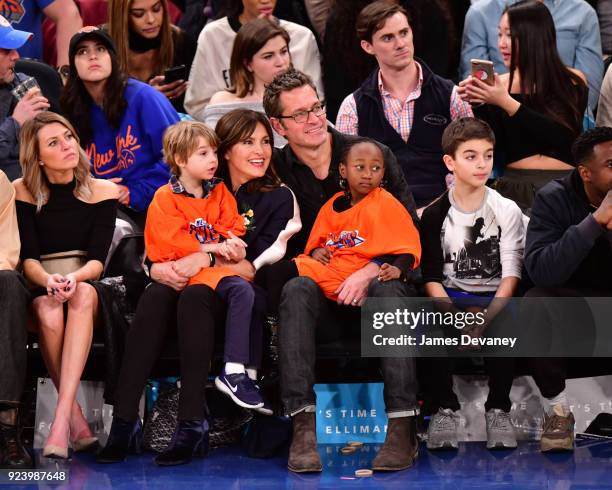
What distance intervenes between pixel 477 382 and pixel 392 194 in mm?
844

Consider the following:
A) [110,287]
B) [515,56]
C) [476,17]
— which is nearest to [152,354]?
[110,287]

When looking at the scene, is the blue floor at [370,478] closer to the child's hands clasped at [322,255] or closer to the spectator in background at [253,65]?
the child's hands clasped at [322,255]

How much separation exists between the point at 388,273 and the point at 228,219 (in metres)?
0.72

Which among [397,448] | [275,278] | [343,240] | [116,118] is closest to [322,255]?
[343,240]

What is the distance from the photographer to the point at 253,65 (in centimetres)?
597

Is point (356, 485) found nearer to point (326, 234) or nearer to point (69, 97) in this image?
point (326, 234)

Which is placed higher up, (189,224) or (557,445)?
(189,224)

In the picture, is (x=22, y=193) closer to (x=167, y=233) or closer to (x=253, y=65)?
(x=167, y=233)

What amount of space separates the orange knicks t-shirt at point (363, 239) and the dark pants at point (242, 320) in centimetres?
25

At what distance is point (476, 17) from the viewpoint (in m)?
6.39

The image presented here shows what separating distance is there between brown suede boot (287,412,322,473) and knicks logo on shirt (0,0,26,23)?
3.09 meters

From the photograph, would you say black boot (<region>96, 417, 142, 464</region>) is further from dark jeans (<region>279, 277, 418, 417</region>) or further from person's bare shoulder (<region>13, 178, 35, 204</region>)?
person's bare shoulder (<region>13, 178, 35, 204</region>)

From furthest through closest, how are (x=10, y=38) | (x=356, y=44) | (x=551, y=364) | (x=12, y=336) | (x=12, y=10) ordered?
(x=12, y=10) < (x=356, y=44) < (x=10, y=38) < (x=551, y=364) < (x=12, y=336)

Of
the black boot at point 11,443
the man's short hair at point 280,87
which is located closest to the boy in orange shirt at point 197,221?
the man's short hair at point 280,87
